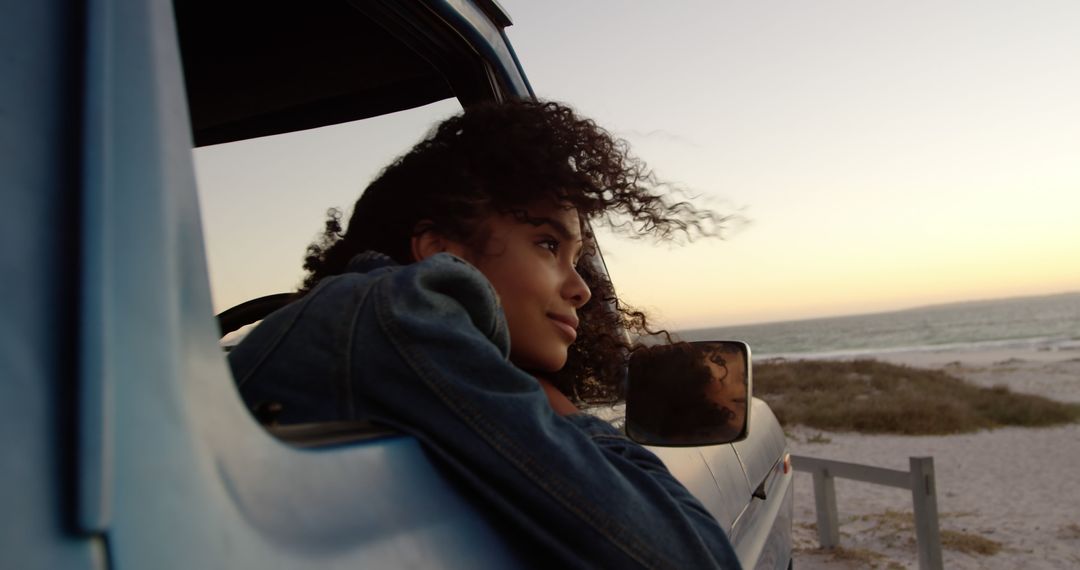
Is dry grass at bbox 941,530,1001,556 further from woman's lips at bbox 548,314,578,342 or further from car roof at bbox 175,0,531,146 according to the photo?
car roof at bbox 175,0,531,146

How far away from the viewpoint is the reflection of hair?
1730 millimetres

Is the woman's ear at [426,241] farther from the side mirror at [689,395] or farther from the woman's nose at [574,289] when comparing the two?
the side mirror at [689,395]

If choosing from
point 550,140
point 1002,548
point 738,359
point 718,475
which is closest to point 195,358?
point 550,140

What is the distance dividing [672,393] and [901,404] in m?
24.0

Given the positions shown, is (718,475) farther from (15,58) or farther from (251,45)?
(15,58)

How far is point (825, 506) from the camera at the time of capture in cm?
790

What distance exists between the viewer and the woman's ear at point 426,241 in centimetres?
178

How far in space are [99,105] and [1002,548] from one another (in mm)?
10868

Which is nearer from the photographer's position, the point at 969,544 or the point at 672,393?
the point at 672,393

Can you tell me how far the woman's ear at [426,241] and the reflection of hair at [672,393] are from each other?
1.70 feet

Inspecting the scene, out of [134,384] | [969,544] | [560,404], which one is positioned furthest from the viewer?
[969,544]

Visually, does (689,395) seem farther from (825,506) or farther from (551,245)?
(825,506)

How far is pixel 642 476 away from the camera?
40.4 inches

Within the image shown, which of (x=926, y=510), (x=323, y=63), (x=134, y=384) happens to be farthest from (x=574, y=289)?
(x=926, y=510)
